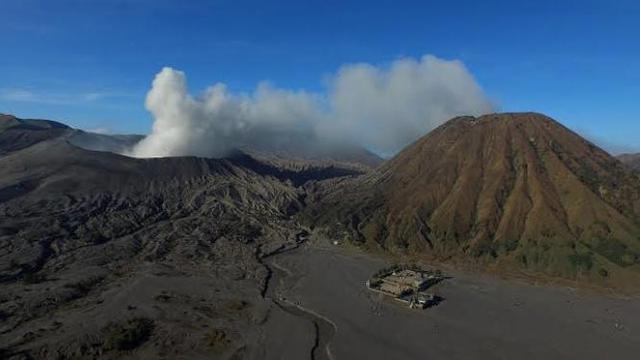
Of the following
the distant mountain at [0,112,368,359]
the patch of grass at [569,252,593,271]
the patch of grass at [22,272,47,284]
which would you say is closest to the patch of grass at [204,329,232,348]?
the distant mountain at [0,112,368,359]

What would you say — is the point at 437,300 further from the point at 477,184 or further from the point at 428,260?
the point at 477,184

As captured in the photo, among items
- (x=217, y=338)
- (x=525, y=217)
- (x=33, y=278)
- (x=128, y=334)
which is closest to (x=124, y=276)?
(x=33, y=278)

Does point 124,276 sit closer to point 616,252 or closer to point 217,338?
point 217,338

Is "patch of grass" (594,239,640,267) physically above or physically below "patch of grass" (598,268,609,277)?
above

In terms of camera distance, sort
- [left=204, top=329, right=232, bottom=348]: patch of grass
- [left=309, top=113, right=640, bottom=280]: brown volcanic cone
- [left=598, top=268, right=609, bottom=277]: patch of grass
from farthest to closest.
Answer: [left=309, top=113, right=640, bottom=280]: brown volcanic cone < [left=598, top=268, right=609, bottom=277]: patch of grass < [left=204, top=329, right=232, bottom=348]: patch of grass

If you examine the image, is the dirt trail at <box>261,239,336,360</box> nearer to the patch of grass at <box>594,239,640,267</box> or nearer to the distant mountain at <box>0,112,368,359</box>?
the distant mountain at <box>0,112,368,359</box>

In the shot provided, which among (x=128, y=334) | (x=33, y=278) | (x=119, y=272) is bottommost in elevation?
(x=33, y=278)

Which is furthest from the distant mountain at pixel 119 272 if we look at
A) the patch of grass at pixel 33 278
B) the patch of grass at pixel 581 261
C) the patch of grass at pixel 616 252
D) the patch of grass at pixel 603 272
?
the patch of grass at pixel 616 252

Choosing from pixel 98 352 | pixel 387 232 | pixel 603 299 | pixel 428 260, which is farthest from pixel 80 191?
pixel 603 299

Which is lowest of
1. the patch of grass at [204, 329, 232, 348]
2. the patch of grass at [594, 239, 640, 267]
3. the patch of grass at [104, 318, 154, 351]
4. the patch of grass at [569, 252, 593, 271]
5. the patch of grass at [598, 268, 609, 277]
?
the patch of grass at [104, 318, 154, 351]
